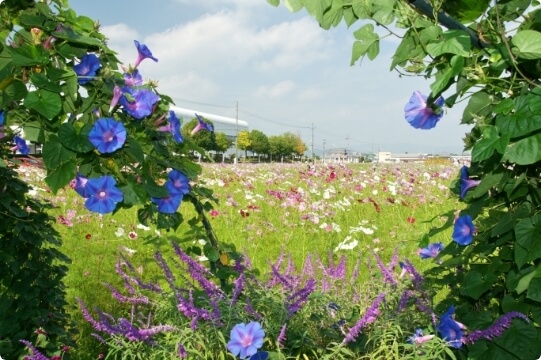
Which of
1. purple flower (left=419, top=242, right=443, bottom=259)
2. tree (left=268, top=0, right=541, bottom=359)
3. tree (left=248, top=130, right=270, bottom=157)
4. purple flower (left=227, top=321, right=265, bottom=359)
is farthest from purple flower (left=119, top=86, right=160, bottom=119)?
tree (left=248, top=130, right=270, bottom=157)

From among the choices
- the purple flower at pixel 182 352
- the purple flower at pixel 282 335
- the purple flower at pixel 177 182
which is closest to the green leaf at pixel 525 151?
the purple flower at pixel 282 335

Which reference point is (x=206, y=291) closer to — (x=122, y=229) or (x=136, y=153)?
(x=136, y=153)

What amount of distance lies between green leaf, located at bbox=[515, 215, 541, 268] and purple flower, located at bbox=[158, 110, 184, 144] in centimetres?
104

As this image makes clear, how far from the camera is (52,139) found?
4.70 ft

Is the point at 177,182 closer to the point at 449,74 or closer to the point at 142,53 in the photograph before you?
the point at 142,53

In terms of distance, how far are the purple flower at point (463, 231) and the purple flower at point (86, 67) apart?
3.85ft

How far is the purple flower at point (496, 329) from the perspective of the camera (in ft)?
4.66

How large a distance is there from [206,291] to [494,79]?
Answer: 125 cm

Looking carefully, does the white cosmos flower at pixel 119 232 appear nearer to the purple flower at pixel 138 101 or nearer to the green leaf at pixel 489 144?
the purple flower at pixel 138 101

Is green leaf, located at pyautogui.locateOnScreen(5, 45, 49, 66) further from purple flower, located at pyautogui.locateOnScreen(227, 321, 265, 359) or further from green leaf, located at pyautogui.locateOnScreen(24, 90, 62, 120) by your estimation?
purple flower, located at pyautogui.locateOnScreen(227, 321, 265, 359)

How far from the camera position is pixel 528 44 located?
3.82ft

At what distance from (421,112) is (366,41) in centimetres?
28

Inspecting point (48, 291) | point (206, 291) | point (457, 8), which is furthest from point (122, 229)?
point (457, 8)

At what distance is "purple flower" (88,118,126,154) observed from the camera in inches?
55.7
